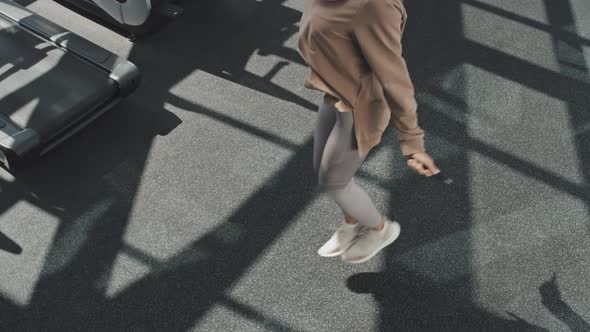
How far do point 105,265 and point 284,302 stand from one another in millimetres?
733

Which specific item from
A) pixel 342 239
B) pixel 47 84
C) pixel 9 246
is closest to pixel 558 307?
pixel 342 239

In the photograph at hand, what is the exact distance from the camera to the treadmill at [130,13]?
11.9 ft

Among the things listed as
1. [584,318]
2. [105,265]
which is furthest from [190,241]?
[584,318]

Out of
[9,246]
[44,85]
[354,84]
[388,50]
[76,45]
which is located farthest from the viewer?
[76,45]

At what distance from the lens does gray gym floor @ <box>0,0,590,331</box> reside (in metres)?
2.44

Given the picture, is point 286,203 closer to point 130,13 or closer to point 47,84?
point 47,84

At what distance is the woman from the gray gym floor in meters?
0.50

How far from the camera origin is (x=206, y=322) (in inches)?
93.9

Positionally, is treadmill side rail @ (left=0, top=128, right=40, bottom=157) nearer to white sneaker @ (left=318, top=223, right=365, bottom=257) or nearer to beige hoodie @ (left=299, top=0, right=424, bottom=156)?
white sneaker @ (left=318, top=223, right=365, bottom=257)

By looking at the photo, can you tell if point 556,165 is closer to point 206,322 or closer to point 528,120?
point 528,120

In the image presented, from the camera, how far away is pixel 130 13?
3.65 m

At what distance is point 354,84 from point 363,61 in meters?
0.07

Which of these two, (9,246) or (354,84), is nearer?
(354,84)

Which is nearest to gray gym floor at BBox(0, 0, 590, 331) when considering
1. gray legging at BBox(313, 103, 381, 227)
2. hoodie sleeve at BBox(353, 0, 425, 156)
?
gray legging at BBox(313, 103, 381, 227)
